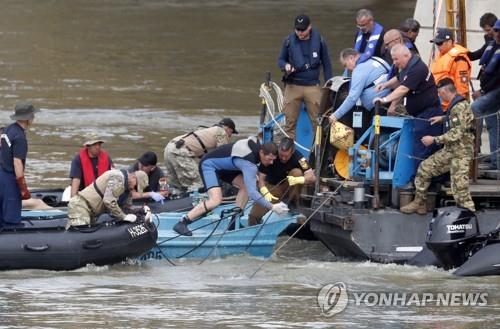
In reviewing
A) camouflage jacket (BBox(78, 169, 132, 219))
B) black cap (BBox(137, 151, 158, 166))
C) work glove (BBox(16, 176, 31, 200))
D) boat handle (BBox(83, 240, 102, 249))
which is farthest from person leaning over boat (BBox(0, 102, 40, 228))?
black cap (BBox(137, 151, 158, 166))

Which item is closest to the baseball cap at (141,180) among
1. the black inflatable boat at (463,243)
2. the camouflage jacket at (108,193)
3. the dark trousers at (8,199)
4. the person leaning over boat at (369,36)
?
the camouflage jacket at (108,193)

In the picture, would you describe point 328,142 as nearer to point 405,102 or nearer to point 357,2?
point 405,102

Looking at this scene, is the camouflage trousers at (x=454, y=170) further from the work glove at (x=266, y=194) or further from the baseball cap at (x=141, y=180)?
the baseball cap at (x=141, y=180)

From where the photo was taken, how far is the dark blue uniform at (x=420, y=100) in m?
14.0

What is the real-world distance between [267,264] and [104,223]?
1.77 meters

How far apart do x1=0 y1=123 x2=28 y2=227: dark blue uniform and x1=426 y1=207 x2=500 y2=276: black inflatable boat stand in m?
4.12

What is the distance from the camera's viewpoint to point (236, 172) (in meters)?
14.8

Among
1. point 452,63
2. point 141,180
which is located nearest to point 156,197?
point 141,180

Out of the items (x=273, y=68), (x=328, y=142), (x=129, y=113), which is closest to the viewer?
(x=328, y=142)

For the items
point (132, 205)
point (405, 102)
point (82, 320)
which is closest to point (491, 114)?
point (405, 102)

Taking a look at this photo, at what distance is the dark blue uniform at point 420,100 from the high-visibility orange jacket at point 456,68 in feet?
2.47

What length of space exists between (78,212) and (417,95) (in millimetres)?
3595

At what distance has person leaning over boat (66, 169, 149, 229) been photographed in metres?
13.8

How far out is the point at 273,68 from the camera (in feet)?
104
